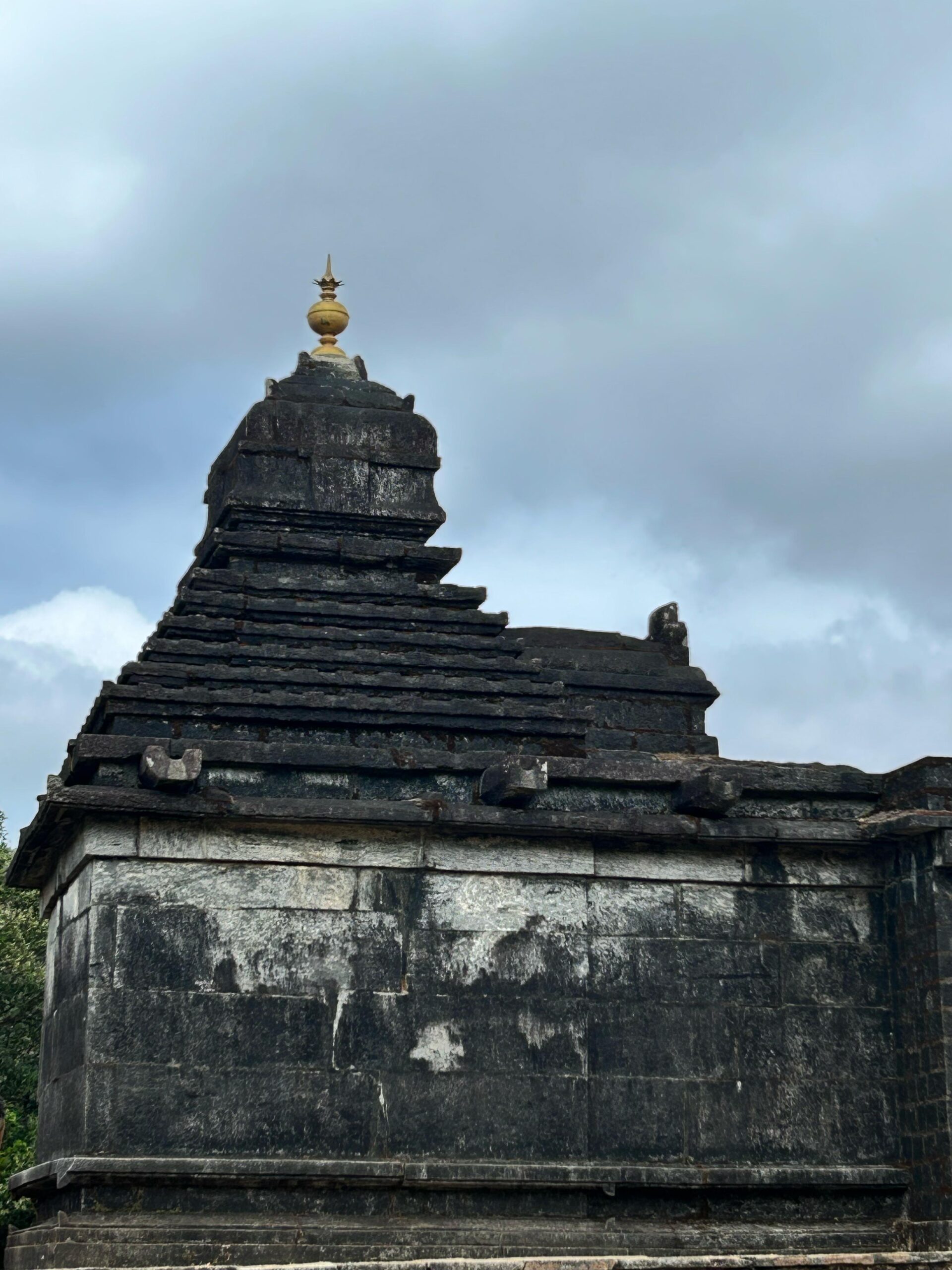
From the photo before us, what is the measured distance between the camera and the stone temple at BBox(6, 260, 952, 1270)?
1141 centimetres

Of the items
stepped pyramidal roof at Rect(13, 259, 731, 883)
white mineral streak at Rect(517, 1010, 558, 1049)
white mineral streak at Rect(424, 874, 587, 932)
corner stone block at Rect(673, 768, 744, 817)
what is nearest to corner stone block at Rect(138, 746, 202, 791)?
stepped pyramidal roof at Rect(13, 259, 731, 883)

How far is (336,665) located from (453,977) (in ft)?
8.78

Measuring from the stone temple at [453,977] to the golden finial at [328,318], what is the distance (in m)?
3.30

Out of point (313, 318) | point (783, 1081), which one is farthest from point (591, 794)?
point (313, 318)

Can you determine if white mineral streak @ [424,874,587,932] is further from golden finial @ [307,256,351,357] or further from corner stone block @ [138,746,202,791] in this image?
golden finial @ [307,256,351,357]

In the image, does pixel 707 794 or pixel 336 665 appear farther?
pixel 336 665

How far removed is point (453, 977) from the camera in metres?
12.1

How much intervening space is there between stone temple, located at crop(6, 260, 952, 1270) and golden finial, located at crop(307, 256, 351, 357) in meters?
3.30

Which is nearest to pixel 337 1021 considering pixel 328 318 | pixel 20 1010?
pixel 328 318

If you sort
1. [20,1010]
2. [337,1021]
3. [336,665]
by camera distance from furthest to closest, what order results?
[20,1010], [336,665], [337,1021]

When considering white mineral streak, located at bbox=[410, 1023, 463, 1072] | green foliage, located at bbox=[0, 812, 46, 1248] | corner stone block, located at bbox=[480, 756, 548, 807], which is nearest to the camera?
white mineral streak, located at bbox=[410, 1023, 463, 1072]

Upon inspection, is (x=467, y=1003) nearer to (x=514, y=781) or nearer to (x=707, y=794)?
(x=514, y=781)

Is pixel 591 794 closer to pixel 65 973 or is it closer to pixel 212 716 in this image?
pixel 212 716

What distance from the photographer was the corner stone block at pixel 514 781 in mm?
12078
